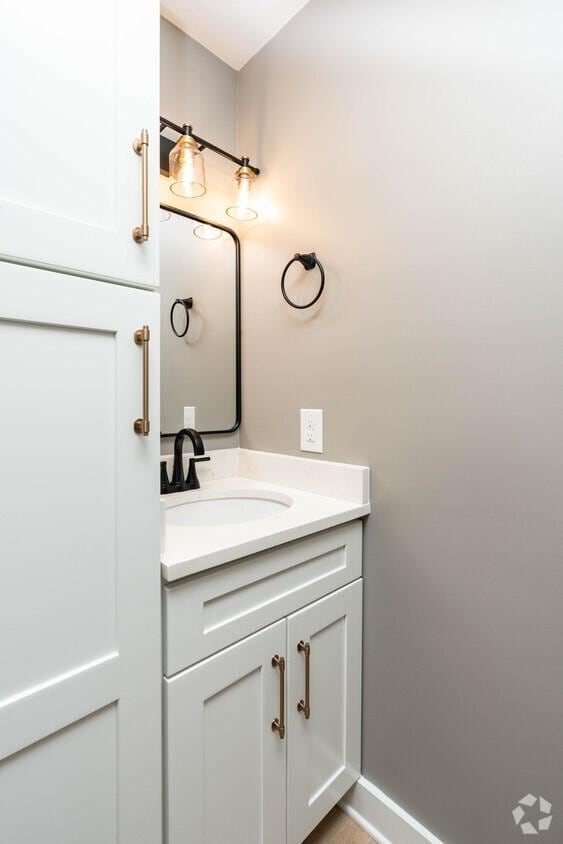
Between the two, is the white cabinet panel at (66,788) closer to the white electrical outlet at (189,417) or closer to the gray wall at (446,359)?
the gray wall at (446,359)

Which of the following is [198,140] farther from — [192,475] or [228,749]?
[228,749]

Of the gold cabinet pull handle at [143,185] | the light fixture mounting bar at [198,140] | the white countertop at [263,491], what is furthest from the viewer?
the light fixture mounting bar at [198,140]

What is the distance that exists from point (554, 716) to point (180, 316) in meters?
1.44

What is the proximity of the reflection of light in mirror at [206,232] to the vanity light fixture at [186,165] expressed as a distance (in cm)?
15

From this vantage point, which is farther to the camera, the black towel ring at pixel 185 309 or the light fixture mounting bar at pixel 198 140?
the black towel ring at pixel 185 309

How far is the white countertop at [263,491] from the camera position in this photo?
79 cm

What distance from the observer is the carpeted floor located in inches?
44.9

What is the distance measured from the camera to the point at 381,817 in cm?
114

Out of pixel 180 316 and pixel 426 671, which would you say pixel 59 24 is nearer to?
pixel 180 316

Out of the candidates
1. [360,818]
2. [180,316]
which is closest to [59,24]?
[180,316]

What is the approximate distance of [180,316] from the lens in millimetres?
1414

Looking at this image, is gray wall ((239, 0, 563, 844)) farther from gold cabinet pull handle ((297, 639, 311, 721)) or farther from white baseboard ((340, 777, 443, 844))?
gold cabinet pull handle ((297, 639, 311, 721))

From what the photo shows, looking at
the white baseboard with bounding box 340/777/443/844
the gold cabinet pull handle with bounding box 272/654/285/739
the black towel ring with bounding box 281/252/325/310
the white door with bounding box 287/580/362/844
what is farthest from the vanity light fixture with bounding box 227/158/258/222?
the white baseboard with bounding box 340/777/443/844

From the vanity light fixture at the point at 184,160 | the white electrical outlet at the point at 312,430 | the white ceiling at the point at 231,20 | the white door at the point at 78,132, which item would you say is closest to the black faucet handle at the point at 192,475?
the white electrical outlet at the point at 312,430
